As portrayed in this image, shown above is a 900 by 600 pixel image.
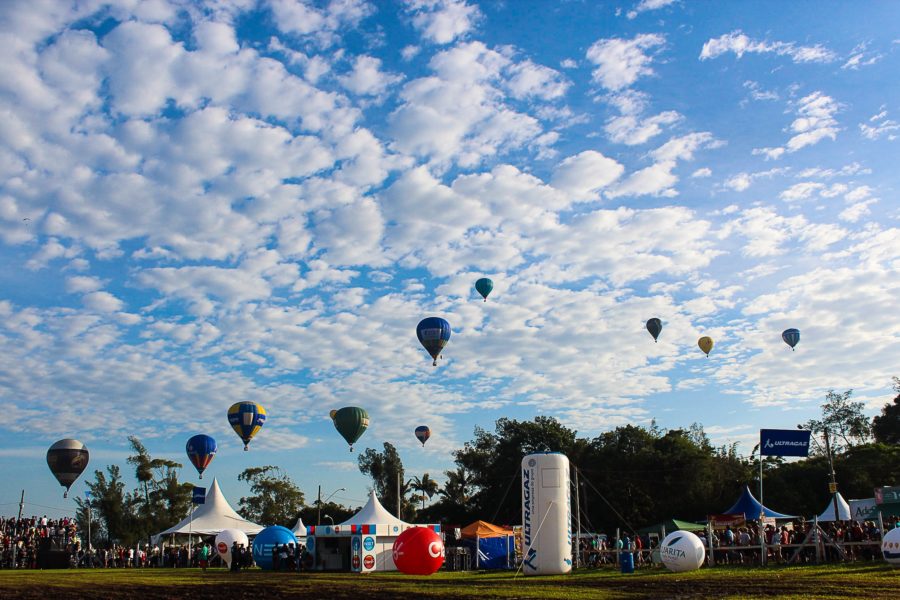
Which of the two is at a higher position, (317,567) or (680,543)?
(680,543)

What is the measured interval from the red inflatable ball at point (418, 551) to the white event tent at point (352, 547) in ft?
39.1

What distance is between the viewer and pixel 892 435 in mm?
91750

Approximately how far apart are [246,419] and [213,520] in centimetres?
801

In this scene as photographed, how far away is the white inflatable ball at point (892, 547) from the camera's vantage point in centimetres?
2103

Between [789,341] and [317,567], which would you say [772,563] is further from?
[789,341]

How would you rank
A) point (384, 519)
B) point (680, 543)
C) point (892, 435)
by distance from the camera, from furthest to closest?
1. point (892, 435)
2. point (384, 519)
3. point (680, 543)

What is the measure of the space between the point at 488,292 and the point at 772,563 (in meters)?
25.7

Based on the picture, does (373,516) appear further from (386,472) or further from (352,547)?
(386,472)

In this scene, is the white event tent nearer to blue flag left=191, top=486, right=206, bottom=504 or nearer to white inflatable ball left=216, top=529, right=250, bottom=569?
white inflatable ball left=216, top=529, right=250, bottom=569

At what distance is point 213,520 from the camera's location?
5066 cm

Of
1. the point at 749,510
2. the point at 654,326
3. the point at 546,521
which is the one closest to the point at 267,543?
the point at 546,521

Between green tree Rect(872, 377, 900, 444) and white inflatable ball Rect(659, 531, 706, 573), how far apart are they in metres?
79.3

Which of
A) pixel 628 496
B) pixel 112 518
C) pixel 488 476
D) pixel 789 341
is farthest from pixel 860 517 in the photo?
pixel 112 518

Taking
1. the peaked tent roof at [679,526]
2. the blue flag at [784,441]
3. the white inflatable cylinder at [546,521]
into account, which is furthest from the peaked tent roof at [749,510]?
the white inflatable cylinder at [546,521]
